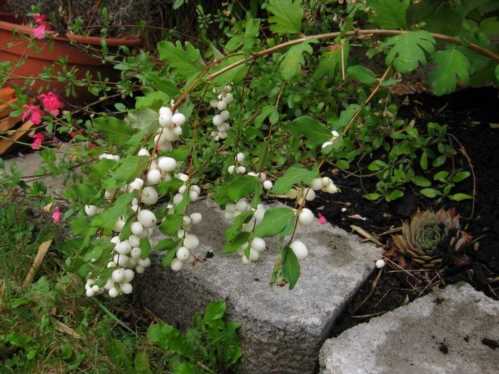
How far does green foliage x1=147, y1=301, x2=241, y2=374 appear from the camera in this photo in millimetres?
1344

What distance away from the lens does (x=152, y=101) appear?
2.74 feet

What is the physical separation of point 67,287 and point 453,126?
4.40 feet

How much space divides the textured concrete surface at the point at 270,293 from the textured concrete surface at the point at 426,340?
0.08m

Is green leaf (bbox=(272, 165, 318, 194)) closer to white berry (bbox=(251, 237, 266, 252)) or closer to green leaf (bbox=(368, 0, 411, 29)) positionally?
white berry (bbox=(251, 237, 266, 252))

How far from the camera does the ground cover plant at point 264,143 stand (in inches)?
32.0

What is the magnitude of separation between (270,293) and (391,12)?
73 centimetres

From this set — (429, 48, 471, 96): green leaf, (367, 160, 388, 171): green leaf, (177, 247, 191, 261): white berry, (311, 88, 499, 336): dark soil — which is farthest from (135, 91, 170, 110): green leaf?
(367, 160, 388, 171): green leaf

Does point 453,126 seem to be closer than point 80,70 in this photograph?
Yes

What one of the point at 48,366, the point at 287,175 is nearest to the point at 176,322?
the point at 48,366

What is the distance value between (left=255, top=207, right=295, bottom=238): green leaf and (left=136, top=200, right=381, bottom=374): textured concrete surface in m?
0.54

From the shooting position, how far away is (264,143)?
4.02 ft

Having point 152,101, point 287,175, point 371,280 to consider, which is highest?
point 152,101

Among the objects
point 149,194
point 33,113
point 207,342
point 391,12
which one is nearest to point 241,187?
point 149,194

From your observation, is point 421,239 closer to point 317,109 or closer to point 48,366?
point 317,109
